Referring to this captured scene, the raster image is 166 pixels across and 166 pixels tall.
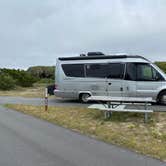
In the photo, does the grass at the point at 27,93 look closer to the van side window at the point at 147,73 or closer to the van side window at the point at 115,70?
the van side window at the point at 115,70

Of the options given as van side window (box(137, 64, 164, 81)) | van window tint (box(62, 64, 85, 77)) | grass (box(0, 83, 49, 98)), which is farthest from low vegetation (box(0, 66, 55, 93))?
van side window (box(137, 64, 164, 81))

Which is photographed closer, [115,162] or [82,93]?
[115,162]

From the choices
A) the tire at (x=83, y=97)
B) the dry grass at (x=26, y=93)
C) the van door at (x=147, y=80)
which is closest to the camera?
the van door at (x=147, y=80)

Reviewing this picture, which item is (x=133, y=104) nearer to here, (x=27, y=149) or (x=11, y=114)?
(x=11, y=114)

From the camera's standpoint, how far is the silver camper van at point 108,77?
62.4 ft

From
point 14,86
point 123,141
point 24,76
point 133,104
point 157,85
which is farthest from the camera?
point 24,76

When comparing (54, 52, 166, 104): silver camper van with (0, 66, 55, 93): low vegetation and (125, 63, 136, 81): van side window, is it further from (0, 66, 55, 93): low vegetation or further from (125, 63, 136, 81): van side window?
(0, 66, 55, 93): low vegetation

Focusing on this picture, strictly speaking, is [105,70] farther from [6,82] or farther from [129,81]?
[6,82]

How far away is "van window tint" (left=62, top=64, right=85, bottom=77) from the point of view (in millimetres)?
20547

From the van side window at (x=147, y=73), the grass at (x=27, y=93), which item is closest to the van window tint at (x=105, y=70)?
the van side window at (x=147, y=73)

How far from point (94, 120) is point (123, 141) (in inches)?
141

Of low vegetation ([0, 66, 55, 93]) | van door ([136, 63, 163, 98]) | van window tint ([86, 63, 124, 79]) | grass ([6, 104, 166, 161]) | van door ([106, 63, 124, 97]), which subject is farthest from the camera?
low vegetation ([0, 66, 55, 93])

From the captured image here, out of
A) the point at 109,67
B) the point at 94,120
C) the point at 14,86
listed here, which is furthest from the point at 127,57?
the point at 14,86

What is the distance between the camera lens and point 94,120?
13.8 m
